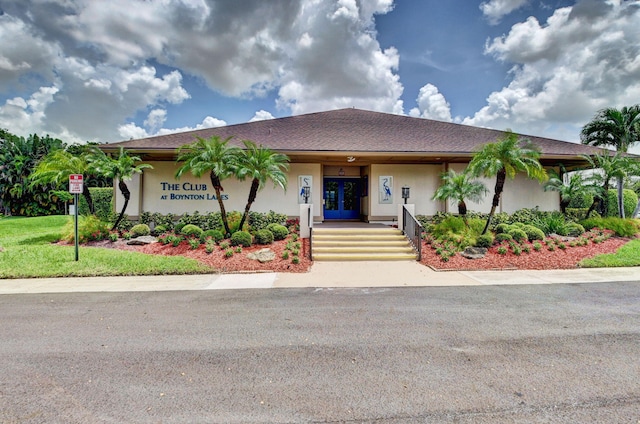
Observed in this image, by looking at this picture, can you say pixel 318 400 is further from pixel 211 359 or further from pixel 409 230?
pixel 409 230

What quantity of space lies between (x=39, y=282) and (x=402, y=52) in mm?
19937

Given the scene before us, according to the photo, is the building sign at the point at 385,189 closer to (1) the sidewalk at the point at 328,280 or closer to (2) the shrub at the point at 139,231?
(1) the sidewalk at the point at 328,280

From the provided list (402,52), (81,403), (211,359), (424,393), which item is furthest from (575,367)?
(402,52)

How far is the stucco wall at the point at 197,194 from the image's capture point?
47.0ft

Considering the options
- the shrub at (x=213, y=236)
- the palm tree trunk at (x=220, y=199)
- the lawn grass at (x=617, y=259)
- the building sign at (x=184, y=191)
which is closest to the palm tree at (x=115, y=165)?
the building sign at (x=184, y=191)

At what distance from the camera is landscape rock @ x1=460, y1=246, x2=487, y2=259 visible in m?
9.96

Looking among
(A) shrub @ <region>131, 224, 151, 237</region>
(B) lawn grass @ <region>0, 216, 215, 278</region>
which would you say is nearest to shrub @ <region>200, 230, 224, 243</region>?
(B) lawn grass @ <region>0, 216, 215, 278</region>

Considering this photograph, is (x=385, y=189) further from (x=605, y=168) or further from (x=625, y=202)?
(x=625, y=202)

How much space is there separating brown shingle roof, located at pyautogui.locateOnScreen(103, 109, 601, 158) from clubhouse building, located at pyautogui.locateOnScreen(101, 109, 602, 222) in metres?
0.05

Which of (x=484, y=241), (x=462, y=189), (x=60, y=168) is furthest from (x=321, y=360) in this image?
(x=60, y=168)

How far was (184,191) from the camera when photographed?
14.5 meters

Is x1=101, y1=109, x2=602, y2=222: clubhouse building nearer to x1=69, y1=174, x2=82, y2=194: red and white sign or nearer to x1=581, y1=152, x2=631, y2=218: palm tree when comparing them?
x1=581, y1=152, x2=631, y2=218: palm tree

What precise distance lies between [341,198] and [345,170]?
1523 mm

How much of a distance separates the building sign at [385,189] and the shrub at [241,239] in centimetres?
712
